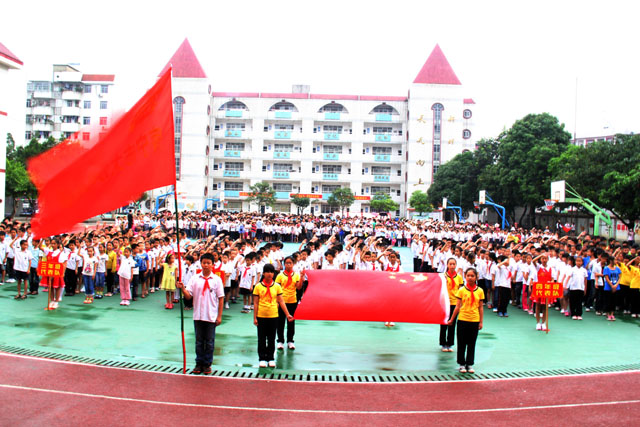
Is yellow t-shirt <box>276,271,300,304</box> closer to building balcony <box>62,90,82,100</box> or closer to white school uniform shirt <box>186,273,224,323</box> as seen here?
white school uniform shirt <box>186,273,224,323</box>

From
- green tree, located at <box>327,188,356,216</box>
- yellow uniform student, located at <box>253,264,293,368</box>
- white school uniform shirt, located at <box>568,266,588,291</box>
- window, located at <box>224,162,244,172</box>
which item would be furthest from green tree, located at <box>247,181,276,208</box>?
yellow uniform student, located at <box>253,264,293,368</box>

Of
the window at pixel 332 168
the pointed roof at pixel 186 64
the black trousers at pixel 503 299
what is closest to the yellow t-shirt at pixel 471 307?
the black trousers at pixel 503 299

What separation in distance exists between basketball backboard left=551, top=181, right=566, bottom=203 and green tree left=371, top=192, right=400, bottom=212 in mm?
28492

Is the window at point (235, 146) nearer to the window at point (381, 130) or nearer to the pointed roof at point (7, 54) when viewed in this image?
the window at point (381, 130)

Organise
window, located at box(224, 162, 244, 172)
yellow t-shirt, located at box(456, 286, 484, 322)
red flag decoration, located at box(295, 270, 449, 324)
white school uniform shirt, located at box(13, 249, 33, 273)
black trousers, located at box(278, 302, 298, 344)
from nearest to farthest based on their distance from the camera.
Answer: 1. yellow t-shirt, located at box(456, 286, 484, 322)
2. red flag decoration, located at box(295, 270, 449, 324)
3. black trousers, located at box(278, 302, 298, 344)
4. white school uniform shirt, located at box(13, 249, 33, 273)
5. window, located at box(224, 162, 244, 172)

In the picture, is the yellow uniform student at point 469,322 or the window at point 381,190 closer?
the yellow uniform student at point 469,322

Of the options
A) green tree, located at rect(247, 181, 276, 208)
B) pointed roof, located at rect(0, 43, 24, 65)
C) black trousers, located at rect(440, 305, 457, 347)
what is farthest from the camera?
green tree, located at rect(247, 181, 276, 208)

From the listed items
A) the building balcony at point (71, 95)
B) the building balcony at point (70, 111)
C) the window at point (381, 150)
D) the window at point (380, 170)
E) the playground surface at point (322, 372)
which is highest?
the building balcony at point (71, 95)

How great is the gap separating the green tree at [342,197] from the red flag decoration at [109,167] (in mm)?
49439

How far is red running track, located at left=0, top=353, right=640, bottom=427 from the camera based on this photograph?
17.2 ft

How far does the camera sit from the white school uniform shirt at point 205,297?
6.55 m

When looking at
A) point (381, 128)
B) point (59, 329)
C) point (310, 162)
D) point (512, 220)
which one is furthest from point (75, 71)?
point (59, 329)

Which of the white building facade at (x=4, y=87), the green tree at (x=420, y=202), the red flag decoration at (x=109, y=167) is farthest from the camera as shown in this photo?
the green tree at (x=420, y=202)

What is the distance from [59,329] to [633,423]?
8.17m
